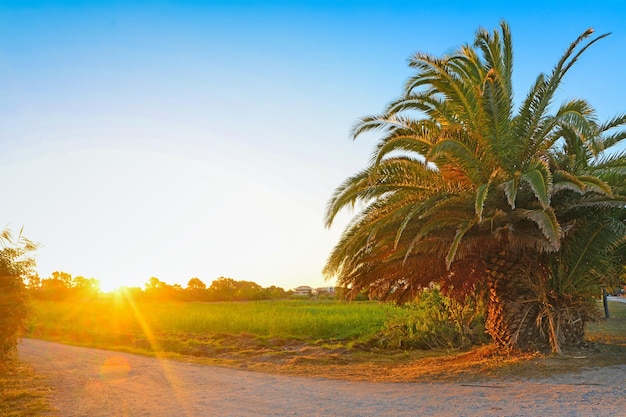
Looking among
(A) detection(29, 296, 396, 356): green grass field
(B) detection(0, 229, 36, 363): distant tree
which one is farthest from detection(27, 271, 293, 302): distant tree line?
(B) detection(0, 229, 36, 363): distant tree

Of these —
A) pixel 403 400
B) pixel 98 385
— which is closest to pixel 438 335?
pixel 403 400

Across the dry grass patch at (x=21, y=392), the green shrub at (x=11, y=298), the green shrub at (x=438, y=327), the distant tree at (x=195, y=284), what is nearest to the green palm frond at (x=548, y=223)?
the green shrub at (x=438, y=327)

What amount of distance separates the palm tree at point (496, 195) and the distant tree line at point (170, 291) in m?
68.2

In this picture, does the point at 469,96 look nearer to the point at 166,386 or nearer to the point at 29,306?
the point at 166,386

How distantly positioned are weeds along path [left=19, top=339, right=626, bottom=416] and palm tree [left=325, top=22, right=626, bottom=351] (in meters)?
2.42

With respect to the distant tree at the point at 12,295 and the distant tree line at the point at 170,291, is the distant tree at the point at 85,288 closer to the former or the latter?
the distant tree line at the point at 170,291

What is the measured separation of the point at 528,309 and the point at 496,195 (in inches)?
119

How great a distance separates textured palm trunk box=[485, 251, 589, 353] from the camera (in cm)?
1313

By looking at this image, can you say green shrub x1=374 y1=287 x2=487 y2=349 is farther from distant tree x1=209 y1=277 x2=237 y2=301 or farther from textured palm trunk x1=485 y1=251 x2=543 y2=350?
distant tree x1=209 y1=277 x2=237 y2=301

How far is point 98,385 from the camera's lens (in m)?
11.8

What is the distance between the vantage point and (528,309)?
13.2 m

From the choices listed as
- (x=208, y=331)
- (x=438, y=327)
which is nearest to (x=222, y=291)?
(x=208, y=331)

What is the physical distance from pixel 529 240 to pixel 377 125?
4674 millimetres

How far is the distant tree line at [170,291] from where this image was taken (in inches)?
2977
